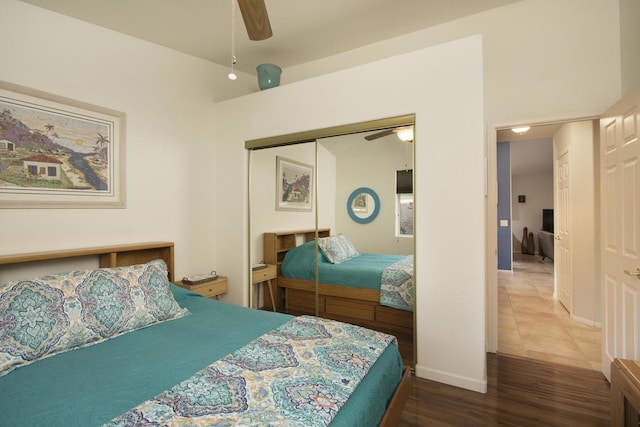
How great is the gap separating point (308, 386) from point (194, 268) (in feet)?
7.91

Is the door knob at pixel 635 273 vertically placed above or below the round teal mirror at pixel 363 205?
below

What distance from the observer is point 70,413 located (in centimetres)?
107

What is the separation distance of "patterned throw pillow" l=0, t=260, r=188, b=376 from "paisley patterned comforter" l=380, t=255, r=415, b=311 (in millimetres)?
1625

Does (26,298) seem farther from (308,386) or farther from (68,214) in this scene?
(308,386)

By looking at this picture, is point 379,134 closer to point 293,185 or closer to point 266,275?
point 293,185

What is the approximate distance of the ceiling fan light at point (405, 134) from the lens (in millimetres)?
2430

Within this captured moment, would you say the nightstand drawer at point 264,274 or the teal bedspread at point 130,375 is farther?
the nightstand drawer at point 264,274

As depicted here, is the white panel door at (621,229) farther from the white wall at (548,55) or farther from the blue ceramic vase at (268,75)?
the blue ceramic vase at (268,75)

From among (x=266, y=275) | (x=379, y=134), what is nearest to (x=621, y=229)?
(x=379, y=134)

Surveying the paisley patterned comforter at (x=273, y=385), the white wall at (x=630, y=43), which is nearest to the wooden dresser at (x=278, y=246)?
the paisley patterned comforter at (x=273, y=385)

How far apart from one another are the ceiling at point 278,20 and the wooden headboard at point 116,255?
1795mm

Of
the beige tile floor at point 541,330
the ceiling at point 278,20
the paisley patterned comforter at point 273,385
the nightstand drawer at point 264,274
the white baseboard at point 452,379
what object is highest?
the ceiling at point 278,20

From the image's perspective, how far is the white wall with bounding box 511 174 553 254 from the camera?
917 cm

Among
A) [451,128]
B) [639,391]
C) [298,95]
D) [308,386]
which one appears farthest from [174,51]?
[639,391]
